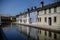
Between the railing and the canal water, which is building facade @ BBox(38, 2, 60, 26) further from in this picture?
the canal water

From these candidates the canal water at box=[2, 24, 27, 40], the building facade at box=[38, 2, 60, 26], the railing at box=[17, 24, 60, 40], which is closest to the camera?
the railing at box=[17, 24, 60, 40]

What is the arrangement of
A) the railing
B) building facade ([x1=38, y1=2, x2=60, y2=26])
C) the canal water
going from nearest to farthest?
the railing
the canal water
building facade ([x1=38, y1=2, x2=60, y2=26])

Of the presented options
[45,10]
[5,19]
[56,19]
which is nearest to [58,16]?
[56,19]

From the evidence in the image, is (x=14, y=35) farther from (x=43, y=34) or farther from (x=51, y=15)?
(x=51, y=15)

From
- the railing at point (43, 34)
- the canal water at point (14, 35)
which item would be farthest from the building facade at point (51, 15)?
the canal water at point (14, 35)

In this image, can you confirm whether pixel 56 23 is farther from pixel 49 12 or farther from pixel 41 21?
pixel 41 21

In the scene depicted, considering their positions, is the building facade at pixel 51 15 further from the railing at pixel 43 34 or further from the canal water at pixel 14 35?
the canal water at pixel 14 35

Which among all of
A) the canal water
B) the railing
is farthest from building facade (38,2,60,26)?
the canal water

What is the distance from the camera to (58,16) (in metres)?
24.1

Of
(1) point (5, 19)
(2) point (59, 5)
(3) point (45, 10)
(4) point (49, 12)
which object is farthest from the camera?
(1) point (5, 19)

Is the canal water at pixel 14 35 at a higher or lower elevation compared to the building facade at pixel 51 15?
lower

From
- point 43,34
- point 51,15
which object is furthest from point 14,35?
point 51,15

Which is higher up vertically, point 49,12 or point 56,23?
point 49,12

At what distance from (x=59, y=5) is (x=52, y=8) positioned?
10.9 ft
